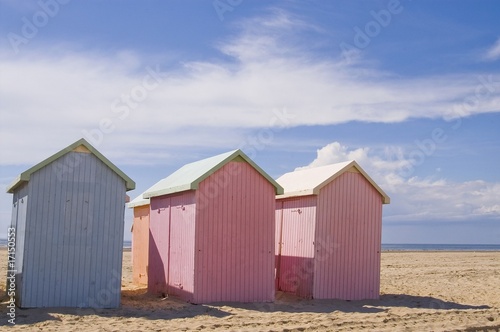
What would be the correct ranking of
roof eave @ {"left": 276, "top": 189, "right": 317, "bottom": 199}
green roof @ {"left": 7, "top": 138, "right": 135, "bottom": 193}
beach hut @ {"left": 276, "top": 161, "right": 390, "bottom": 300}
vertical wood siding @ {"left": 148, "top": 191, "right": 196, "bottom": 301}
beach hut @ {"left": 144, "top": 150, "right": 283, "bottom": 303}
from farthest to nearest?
beach hut @ {"left": 276, "top": 161, "right": 390, "bottom": 300}, roof eave @ {"left": 276, "top": 189, "right": 317, "bottom": 199}, vertical wood siding @ {"left": 148, "top": 191, "right": 196, "bottom": 301}, beach hut @ {"left": 144, "top": 150, "right": 283, "bottom": 303}, green roof @ {"left": 7, "top": 138, "right": 135, "bottom": 193}

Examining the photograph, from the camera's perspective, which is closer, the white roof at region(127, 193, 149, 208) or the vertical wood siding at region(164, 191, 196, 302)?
the vertical wood siding at region(164, 191, 196, 302)

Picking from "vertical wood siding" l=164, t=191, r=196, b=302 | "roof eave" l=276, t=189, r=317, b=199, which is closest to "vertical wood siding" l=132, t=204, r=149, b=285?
"vertical wood siding" l=164, t=191, r=196, b=302

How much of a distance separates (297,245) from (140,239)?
556cm

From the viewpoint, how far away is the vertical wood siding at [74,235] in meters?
14.2

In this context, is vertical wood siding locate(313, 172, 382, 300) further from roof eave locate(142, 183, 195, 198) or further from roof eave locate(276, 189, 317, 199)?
roof eave locate(142, 183, 195, 198)

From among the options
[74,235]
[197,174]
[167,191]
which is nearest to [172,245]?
[167,191]

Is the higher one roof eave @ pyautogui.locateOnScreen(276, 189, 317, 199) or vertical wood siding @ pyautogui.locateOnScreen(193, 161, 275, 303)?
roof eave @ pyautogui.locateOnScreen(276, 189, 317, 199)

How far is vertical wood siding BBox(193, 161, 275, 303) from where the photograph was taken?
15.7 m

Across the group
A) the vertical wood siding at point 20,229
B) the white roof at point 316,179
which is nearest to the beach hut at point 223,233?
the white roof at point 316,179

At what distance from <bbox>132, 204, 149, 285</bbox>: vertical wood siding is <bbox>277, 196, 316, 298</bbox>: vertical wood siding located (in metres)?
4.27

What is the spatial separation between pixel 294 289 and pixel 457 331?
5873 mm

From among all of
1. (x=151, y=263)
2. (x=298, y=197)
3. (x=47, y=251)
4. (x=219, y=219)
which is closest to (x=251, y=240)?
(x=219, y=219)

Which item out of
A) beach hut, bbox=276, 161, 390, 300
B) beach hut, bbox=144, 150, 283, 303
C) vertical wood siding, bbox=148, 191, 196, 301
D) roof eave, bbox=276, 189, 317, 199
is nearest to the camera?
beach hut, bbox=144, 150, 283, 303

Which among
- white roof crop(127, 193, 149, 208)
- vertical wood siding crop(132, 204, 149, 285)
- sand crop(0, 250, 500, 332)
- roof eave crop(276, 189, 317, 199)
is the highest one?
roof eave crop(276, 189, 317, 199)
